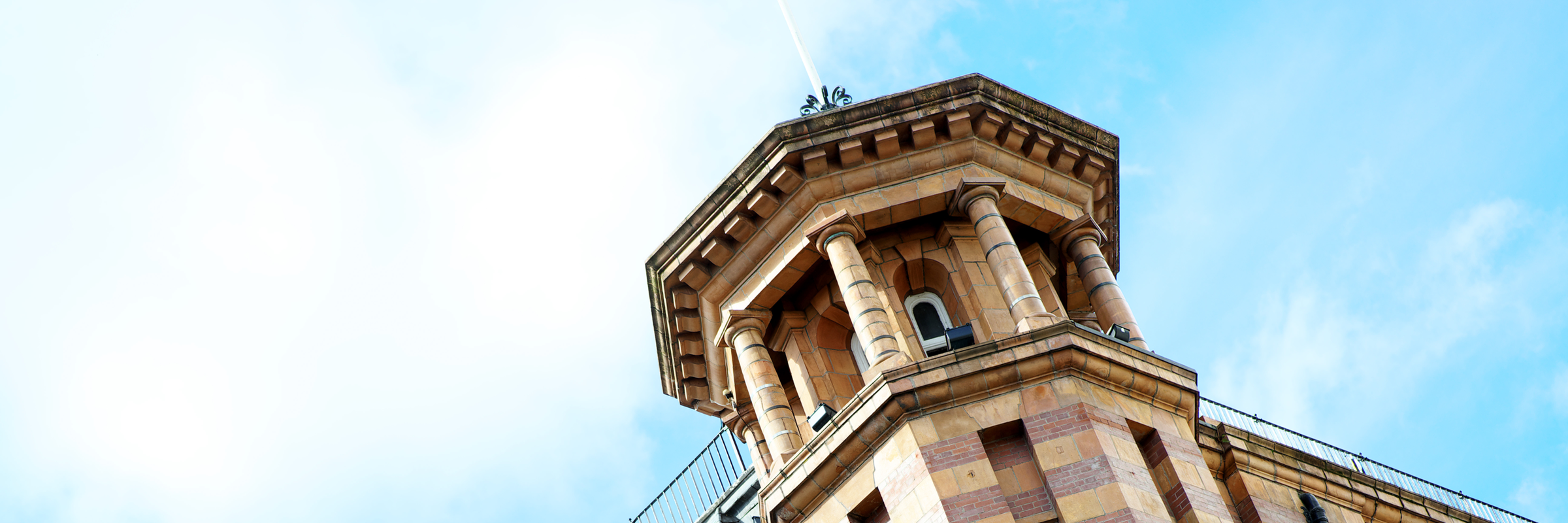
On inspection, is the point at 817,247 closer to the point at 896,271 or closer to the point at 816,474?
the point at 896,271

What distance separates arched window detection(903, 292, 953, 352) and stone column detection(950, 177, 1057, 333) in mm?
1141

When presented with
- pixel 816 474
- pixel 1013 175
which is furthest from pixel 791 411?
pixel 1013 175

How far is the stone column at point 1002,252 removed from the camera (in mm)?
22141

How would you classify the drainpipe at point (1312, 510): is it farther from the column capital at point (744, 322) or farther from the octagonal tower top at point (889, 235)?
the column capital at point (744, 322)

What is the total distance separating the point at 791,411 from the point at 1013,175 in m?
5.35

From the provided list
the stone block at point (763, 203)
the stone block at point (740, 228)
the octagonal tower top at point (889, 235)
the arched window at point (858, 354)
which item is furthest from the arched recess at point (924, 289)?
the stone block at point (740, 228)

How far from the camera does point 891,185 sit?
2400 cm

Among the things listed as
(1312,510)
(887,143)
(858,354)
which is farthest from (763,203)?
(1312,510)

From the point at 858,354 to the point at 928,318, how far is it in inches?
57.4

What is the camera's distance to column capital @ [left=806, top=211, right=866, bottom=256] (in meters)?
23.5

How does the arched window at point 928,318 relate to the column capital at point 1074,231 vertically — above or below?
below

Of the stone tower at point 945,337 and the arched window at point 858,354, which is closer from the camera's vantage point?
the stone tower at point 945,337

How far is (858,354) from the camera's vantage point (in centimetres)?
2481

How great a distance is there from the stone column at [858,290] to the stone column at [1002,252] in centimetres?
175
